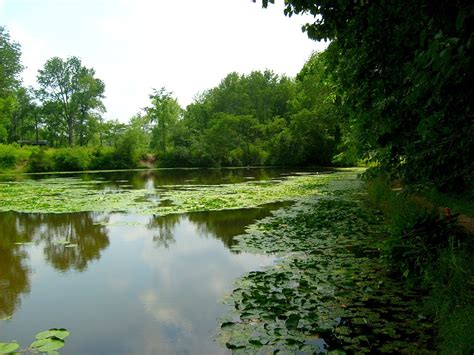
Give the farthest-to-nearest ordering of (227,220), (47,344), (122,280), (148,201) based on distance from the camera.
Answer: (148,201)
(227,220)
(122,280)
(47,344)

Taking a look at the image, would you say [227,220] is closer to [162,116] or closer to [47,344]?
[47,344]

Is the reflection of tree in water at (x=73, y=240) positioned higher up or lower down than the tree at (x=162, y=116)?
lower down

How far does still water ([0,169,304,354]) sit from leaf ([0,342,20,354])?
7.0 inches

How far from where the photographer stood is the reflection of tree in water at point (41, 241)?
640 centimetres

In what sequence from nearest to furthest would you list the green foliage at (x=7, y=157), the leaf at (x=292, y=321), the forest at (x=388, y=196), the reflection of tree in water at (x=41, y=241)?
the forest at (x=388, y=196) < the leaf at (x=292, y=321) < the reflection of tree in water at (x=41, y=241) < the green foliage at (x=7, y=157)

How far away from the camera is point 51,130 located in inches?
2527

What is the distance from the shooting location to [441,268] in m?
4.68

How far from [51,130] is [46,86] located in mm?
7315

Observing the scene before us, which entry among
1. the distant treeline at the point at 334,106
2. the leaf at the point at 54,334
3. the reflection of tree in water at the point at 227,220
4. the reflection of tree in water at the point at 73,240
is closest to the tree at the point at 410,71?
the distant treeline at the point at 334,106

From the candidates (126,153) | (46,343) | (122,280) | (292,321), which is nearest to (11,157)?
(126,153)

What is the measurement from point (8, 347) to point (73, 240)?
5706 mm

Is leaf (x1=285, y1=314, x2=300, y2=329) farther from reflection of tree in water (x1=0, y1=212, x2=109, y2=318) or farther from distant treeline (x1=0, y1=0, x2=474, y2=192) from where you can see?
reflection of tree in water (x1=0, y1=212, x2=109, y2=318)

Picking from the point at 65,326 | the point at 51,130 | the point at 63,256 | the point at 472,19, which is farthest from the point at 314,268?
the point at 51,130

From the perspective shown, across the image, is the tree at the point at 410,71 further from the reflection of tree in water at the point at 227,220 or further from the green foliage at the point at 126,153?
the green foliage at the point at 126,153
